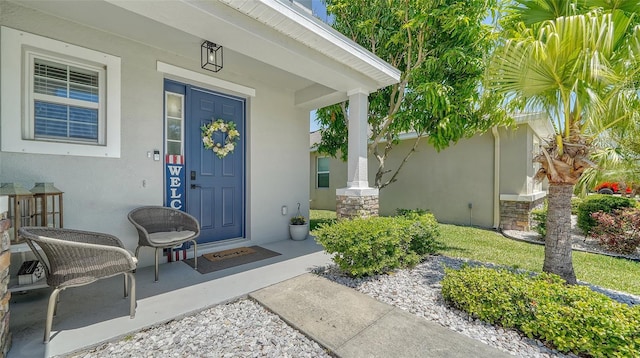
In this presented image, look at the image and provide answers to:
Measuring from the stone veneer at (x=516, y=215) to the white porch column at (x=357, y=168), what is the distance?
5.02 metres

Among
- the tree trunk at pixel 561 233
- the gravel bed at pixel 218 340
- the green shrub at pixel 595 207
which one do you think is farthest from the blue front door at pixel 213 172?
the green shrub at pixel 595 207

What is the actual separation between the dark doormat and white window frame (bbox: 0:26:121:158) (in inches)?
78.8

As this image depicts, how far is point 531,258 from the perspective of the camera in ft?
15.5

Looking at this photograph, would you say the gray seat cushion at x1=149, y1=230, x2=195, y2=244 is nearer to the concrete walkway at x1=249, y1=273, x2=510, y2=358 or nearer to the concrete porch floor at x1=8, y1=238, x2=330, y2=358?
the concrete porch floor at x1=8, y1=238, x2=330, y2=358

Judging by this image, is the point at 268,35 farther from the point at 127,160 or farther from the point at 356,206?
the point at 356,206

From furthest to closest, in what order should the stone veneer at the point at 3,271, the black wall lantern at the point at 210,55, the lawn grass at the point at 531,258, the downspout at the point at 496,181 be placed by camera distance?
the downspout at the point at 496,181 → the black wall lantern at the point at 210,55 → the lawn grass at the point at 531,258 → the stone veneer at the point at 3,271

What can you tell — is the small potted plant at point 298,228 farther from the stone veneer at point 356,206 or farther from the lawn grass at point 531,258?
the lawn grass at point 531,258

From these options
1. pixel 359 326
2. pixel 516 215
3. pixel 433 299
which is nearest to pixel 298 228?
pixel 433 299

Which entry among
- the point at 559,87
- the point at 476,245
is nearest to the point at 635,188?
the point at 476,245

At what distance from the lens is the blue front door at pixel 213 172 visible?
14.7ft

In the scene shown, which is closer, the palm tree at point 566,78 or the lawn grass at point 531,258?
the palm tree at point 566,78

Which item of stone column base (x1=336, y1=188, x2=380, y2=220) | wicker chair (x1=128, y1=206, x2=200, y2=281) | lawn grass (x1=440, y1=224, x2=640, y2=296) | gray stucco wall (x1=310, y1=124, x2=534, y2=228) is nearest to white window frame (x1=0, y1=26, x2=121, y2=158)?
wicker chair (x1=128, y1=206, x2=200, y2=281)

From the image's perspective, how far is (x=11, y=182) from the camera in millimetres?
2967

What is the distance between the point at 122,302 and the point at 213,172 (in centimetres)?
243
